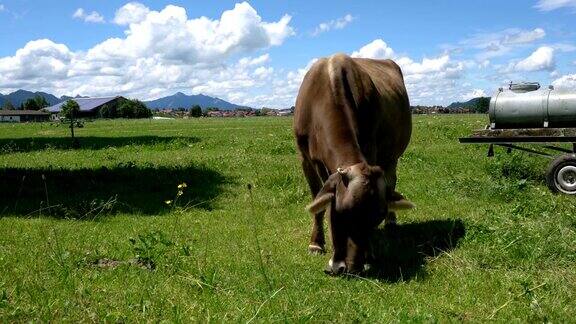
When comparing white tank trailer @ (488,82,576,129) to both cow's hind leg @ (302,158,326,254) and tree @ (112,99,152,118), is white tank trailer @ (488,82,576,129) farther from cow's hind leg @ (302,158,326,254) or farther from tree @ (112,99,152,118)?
tree @ (112,99,152,118)

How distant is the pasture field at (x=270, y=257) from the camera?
5051mm

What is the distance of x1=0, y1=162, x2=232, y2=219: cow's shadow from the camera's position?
1097cm

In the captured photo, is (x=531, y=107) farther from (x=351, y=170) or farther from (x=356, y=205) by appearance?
(x=356, y=205)

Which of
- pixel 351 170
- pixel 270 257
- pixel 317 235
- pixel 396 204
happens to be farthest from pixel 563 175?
pixel 351 170

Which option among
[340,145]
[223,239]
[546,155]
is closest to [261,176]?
[223,239]

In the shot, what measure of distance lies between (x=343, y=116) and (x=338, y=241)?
64.8 inches

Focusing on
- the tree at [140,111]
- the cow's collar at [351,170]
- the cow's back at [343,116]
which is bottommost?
the tree at [140,111]

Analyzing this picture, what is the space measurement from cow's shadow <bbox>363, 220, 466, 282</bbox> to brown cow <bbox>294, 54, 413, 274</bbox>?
15.1 inches

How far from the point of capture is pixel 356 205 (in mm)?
5844

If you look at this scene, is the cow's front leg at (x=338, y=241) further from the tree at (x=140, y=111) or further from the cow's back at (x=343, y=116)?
the tree at (x=140, y=111)

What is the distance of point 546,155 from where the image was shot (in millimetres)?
12602

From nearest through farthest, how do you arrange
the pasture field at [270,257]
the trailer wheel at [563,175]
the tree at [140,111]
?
the pasture field at [270,257], the trailer wheel at [563,175], the tree at [140,111]

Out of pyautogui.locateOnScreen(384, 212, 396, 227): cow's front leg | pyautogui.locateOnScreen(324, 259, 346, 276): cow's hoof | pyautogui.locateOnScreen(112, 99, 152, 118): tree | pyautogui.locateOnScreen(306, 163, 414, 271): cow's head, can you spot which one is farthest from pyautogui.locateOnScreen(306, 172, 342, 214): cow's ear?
pyautogui.locateOnScreen(112, 99, 152, 118): tree

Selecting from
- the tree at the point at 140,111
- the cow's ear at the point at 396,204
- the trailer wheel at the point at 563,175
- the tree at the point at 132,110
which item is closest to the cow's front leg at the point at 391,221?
the cow's ear at the point at 396,204
